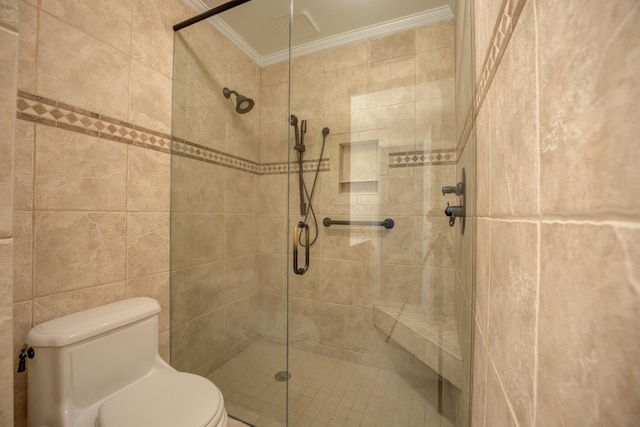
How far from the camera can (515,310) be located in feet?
1.19

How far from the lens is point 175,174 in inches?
54.4

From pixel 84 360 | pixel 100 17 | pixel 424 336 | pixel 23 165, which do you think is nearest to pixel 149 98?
pixel 100 17

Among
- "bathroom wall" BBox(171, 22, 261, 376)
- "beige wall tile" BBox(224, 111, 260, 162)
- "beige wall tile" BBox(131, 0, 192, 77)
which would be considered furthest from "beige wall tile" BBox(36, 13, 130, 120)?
"beige wall tile" BBox(224, 111, 260, 162)

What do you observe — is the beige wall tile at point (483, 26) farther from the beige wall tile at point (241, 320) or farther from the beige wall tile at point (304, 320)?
the beige wall tile at point (241, 320)

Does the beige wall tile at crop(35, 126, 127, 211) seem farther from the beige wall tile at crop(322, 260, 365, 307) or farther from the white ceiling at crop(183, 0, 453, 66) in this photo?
the beige wall tile at crop(322, 260, 365, 307)

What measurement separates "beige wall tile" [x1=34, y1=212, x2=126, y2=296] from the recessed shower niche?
4.10ft

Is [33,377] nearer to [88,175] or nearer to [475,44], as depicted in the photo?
[88,175]

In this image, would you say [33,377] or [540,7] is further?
[33,377]

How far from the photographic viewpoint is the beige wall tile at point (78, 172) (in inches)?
34.9

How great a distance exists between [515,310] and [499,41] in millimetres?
487

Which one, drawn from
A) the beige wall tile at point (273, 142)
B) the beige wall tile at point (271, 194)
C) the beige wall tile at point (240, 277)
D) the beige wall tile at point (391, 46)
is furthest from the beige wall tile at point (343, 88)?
the beige wall tile at point (240, 277)

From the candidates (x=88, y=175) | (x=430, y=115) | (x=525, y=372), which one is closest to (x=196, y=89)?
(x=88, y=175)

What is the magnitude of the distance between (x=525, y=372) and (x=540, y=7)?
17.9 inches

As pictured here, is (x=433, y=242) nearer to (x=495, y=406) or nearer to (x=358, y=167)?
(x=358, y=167)
